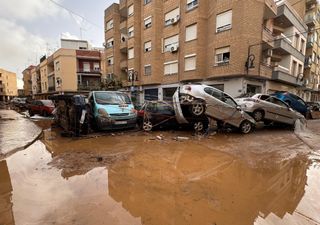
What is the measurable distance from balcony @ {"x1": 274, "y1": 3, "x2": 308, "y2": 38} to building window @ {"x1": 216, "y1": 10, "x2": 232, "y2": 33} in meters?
5.86

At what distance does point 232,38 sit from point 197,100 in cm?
971

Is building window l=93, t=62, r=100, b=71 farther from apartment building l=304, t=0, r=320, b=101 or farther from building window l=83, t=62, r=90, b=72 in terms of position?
apartment building l=304, t=0, r=320, b=101

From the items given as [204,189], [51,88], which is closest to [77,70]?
[51,88]

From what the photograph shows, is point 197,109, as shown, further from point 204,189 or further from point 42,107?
point 42,107

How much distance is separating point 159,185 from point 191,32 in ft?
57.1

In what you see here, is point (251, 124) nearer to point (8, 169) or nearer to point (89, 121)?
point (89, 121)

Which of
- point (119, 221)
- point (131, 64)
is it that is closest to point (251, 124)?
point (119, 221)

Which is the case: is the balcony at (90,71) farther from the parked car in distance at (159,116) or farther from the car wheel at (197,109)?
the car wheel at (197,109)

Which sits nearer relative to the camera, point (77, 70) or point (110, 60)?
point (110, 60)

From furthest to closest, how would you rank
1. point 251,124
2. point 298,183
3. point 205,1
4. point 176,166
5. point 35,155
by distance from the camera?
point 205,1, point 251,124, point 35,155, point 176,166, point 298,183

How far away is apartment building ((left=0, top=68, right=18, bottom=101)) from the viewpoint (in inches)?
2835

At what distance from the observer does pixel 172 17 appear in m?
20.2

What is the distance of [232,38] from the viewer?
15.3 m

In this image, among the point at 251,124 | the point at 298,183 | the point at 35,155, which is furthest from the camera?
the point at 251,124
